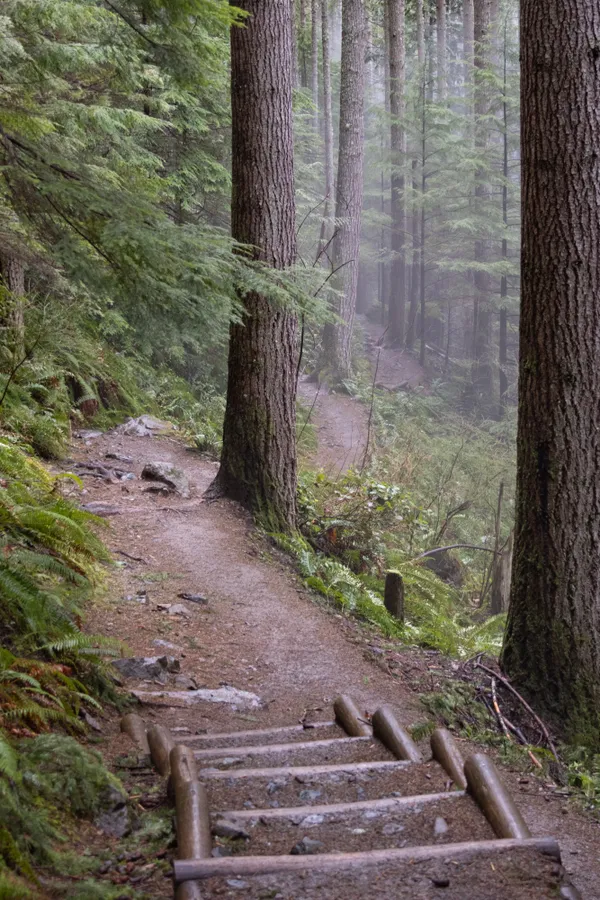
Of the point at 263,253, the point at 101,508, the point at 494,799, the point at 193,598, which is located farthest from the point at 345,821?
the point at 263,253

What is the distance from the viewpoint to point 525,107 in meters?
5.90

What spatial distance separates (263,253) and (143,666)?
16.2 ft

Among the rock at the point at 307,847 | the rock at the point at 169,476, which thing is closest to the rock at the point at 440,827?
the rock at the point at 307,847

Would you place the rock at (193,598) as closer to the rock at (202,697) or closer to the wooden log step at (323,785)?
the rock at (202,697)

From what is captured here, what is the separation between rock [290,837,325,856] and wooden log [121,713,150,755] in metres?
1.28

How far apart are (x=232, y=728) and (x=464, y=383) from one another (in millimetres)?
27888

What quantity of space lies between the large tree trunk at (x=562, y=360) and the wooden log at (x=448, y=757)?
208 cm

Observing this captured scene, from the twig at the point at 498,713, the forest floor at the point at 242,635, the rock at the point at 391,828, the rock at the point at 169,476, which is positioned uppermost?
the rock at the point at 169,476

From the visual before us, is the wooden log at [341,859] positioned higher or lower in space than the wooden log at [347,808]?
higher

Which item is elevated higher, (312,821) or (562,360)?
(562,360)

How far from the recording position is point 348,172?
Result: 70.5 ft

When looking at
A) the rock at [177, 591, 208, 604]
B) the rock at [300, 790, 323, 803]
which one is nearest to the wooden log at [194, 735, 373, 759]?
the rock at [300, 790, 323, 803]

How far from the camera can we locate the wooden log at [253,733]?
4410mm

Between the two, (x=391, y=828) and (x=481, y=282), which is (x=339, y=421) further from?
(x=391, y=828)
